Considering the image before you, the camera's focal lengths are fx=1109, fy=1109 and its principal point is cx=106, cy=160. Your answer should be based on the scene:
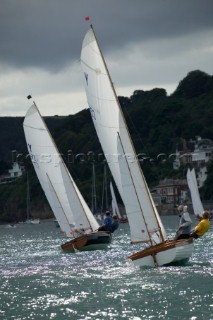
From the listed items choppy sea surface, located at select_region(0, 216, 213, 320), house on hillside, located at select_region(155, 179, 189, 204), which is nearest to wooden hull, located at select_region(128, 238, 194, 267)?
choppy sea surface, located at select_region(0, 216, 213, 320)

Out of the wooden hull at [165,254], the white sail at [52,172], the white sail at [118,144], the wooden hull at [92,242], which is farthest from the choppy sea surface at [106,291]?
the white sail at [52,172]

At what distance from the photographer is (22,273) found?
42.6m

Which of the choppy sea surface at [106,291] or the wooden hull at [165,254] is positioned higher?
the wooden hull at [165,254]

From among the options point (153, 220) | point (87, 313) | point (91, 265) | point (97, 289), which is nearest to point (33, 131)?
point (91, 265)

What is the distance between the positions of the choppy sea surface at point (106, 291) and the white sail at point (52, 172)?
1198cm

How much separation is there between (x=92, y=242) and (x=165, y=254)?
15.7m

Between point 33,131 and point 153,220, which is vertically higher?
point 33,131

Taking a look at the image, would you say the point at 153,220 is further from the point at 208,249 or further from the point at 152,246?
the point at 208,249

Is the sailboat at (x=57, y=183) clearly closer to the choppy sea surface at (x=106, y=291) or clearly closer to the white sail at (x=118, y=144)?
the white sail at (x=118, y=144)

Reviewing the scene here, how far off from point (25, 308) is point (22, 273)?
11.6 metres

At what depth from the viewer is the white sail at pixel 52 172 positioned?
5834 cm

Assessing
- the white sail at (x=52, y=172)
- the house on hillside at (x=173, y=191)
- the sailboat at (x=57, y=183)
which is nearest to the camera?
the sailboat at (x=57, y=183)

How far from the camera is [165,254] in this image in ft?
127

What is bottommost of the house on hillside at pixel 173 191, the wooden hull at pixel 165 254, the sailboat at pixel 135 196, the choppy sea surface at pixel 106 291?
the house on hillside at pixel 173 191
